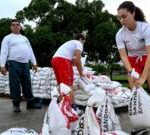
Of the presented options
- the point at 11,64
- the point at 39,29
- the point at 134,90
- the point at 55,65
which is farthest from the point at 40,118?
the point at 39,29

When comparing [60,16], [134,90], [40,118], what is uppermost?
[60,16]

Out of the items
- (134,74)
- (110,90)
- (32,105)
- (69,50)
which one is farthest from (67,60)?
(134,74)

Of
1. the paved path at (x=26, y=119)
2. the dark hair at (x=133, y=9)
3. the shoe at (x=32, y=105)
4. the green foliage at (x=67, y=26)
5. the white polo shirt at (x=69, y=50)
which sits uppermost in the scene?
the green foliage at (x=67, y=26)

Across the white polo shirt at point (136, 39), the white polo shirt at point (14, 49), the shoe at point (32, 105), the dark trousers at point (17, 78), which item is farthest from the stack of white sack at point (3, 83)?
the white polo shirt at point (136, 39)

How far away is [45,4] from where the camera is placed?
4734 centimetres

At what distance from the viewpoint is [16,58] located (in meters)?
9.91

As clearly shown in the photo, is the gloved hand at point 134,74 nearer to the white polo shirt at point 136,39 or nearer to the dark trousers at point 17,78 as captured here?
the white polo shirt at point 136,39

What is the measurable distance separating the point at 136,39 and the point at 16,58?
13.9 ft

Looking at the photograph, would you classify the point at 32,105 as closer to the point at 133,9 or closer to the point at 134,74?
the point at 133,9

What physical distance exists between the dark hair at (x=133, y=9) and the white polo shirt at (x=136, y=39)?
0.10m

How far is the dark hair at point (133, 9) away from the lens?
5932mm

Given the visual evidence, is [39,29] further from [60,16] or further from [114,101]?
[114,101]

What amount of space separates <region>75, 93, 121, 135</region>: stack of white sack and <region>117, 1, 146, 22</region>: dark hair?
0.99m

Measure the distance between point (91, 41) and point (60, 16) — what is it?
394cm
